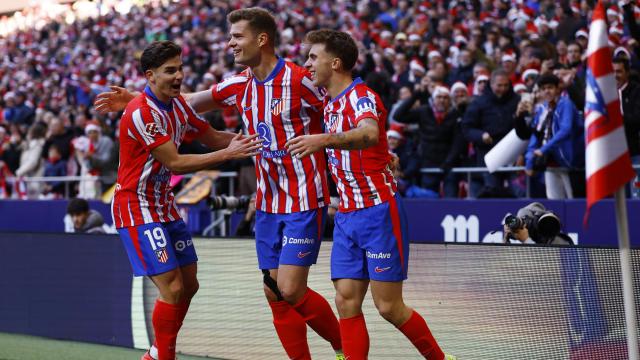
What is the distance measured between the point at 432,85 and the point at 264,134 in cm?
754

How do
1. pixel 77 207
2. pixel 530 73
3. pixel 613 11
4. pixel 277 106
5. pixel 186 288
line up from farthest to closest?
pixel 613 11
pixel 530 73
pixel 77 207
pixel 186 288
pixel 277 106

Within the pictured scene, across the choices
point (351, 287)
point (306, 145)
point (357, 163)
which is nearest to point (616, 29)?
point (357, 163)

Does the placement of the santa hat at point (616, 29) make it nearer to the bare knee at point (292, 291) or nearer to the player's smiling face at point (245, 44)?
the player's smiling face at point (245, 44)

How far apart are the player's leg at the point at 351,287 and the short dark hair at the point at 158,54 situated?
1.58 m

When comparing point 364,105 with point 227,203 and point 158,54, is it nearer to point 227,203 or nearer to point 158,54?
point 158,54

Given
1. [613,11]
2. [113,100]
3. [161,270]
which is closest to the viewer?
[161,270]

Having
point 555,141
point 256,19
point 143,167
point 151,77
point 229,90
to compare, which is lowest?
point 555,141

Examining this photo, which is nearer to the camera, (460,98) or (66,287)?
(66,287)

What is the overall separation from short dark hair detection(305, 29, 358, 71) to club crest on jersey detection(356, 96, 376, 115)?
0.33 m

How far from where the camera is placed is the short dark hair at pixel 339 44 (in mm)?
6152

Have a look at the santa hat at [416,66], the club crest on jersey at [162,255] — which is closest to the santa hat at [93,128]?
the santa hat at [416,66]

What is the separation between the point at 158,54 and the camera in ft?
21.5

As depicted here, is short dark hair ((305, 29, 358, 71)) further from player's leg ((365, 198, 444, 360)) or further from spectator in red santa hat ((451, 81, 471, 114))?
spectator in red santa hat ((451, 81, 471, 114))

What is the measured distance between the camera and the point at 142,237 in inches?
261
